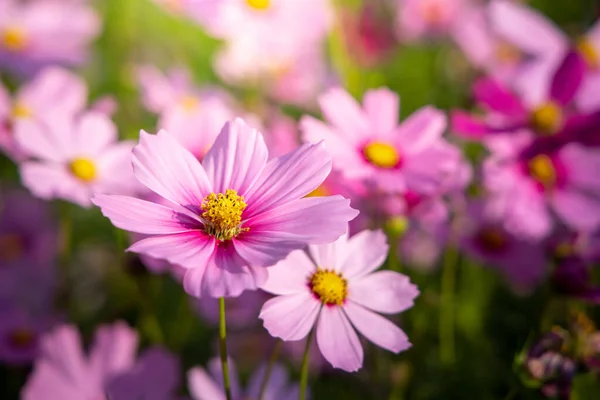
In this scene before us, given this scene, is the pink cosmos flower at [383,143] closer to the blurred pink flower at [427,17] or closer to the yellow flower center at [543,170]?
the yellow flower center at [543,170]

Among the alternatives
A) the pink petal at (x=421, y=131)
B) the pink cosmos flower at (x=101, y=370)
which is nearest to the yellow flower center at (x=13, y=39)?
the pink cosmos flower at (x=101, y=370)

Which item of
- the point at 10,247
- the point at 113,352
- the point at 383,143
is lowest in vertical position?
the point at 10,247

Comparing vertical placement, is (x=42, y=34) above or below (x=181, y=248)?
below

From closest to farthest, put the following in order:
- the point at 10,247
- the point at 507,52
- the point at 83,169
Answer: the point at 83,169 → the point at 10,247 → the point at 507,52

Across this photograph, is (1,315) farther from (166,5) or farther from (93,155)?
(166,5)

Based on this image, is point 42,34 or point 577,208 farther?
point 42,34

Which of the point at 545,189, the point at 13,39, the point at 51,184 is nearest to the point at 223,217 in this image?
the point at 51,184

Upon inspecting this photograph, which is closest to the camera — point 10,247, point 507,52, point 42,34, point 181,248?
point 181,248

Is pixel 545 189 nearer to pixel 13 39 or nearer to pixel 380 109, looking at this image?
pixel 380 109
